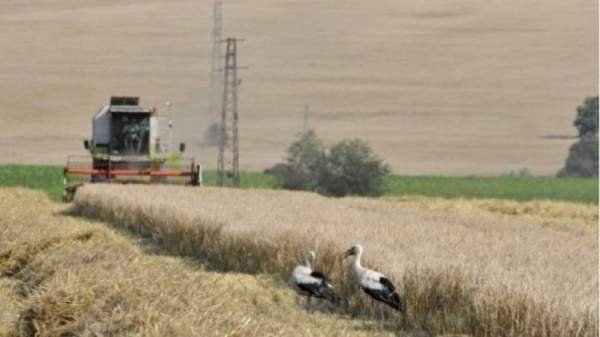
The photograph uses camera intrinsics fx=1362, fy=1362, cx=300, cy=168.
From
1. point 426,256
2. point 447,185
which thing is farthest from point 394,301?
point 447,185

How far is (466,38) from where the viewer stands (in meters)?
129

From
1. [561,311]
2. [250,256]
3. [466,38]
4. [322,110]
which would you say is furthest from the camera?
[466,38]

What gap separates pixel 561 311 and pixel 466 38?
119m

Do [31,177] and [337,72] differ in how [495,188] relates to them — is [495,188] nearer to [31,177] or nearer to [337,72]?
[31,177]

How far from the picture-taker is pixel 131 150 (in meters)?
41.8

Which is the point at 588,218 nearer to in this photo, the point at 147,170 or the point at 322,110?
the point at 147,170

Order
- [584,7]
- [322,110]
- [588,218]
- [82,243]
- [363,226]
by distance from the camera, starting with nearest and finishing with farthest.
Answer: [82,243]
[363,226]
[588,218]
[322,110]
[584,7]

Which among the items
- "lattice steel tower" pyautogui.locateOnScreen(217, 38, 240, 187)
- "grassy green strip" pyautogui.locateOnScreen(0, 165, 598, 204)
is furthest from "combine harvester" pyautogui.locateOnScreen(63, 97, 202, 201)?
A: "grassy green strip" pyautogui.locateOnScreen(0, 165, 598, 204)

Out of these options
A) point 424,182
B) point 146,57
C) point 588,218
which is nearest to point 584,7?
point 146,57

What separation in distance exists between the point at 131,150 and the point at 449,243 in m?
24.6

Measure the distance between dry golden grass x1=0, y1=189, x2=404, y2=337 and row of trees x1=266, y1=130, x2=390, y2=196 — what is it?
35912 mm

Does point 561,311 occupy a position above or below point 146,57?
below

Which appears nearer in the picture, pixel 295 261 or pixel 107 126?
pixel 295 261

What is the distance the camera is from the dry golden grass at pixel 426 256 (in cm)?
1206
